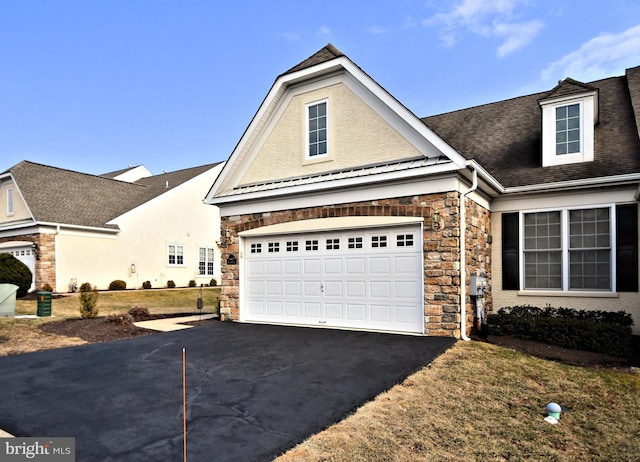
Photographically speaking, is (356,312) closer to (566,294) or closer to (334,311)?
(334,311)

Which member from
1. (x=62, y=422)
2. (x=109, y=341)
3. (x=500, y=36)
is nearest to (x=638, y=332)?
(x=500, y=36)

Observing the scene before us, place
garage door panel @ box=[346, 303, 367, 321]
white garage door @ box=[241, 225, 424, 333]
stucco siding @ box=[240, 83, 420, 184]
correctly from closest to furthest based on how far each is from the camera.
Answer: white garage door @ box=[241, 225, 424, 333], garage door panel @ box=[346, 303, 367, 321], stucco siding @ box=[240, 83, 420, 184]

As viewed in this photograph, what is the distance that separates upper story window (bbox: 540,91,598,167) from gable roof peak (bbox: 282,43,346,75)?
586 cm

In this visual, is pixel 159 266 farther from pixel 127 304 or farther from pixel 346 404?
pixel 346 404

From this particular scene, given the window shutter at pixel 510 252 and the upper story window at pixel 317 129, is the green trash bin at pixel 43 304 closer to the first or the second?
the upper story window at pixel 317 129

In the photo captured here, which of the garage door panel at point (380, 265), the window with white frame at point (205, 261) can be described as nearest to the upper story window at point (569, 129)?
the garage door panel at point (380, 265)

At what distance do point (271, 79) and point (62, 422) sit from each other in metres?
9.93

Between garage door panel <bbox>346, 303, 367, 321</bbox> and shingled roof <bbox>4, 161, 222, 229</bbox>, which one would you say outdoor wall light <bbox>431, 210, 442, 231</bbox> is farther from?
shingled roof <bbox>4, 161, 222, 229</bbox>

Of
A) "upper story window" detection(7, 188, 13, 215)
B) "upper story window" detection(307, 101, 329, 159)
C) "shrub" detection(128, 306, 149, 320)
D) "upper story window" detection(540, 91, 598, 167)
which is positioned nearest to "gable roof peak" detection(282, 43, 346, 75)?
"upper story window" detection(307, 101, 329, 159)

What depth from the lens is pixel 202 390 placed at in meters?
5.62

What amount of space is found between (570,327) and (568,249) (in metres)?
2.36

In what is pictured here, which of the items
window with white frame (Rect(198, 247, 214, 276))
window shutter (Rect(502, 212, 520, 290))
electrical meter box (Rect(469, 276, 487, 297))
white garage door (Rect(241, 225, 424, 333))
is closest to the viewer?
electrical meter box (Rect(469, 276, 487, 297))

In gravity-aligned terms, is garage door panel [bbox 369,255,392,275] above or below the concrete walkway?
above

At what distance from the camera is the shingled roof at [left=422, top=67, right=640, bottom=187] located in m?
10.1
